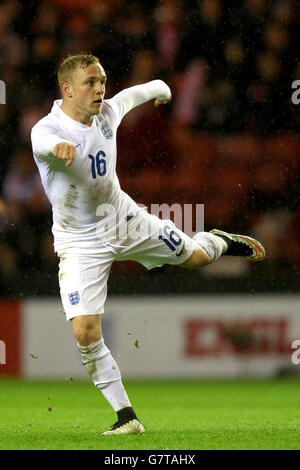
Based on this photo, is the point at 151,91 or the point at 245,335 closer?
the point at 151,91

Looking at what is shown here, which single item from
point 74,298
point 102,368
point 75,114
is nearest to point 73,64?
point 75,114

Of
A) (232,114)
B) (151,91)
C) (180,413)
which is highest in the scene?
(232,114)

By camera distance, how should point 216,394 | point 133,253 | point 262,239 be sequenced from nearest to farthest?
point 133,253
point 216,394
point 262,239

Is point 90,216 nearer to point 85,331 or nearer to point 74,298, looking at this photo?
point 74,298

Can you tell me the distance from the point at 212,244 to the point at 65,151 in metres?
1.67

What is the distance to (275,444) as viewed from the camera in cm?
514

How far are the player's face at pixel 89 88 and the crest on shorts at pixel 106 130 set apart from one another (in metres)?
0.21

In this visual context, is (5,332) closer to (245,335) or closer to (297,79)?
(245,335)

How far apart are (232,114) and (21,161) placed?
7.73 ft

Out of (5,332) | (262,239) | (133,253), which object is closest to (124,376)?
(5,332)

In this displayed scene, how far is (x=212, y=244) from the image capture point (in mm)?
6320

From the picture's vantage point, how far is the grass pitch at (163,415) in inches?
207

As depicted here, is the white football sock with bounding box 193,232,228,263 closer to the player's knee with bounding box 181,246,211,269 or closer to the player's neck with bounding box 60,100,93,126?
the player's knee with bounding box 181,246,211,269

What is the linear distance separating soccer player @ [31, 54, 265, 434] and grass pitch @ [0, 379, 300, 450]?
39 cm
